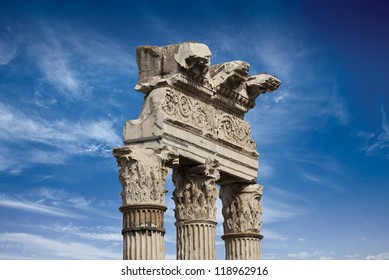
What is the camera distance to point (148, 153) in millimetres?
21062

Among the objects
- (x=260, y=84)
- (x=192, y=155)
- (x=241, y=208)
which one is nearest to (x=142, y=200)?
(x=192, y=155)

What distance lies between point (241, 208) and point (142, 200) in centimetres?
509

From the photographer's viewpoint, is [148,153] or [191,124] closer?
[148,153]

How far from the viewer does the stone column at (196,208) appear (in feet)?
74.4

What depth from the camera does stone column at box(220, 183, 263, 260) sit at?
25.0m

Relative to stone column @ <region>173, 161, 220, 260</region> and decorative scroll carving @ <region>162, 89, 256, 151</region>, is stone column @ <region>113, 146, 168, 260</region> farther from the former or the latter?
stone column @ <region>173, 161, 220, 260</region>

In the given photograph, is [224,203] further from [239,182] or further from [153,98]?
[153,98]

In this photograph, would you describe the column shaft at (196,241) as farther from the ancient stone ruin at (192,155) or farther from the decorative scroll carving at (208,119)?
the decorative scroll carving at (208,119)

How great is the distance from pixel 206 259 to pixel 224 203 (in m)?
3.31

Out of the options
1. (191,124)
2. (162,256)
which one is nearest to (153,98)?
(191,124)

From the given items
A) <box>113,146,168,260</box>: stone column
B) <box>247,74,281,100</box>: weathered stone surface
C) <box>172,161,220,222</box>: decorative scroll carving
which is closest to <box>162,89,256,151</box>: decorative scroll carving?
<box>247,74,281,100</box>: weathered stone surface

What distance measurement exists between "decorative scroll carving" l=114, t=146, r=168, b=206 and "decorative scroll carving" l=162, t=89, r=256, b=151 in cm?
131
